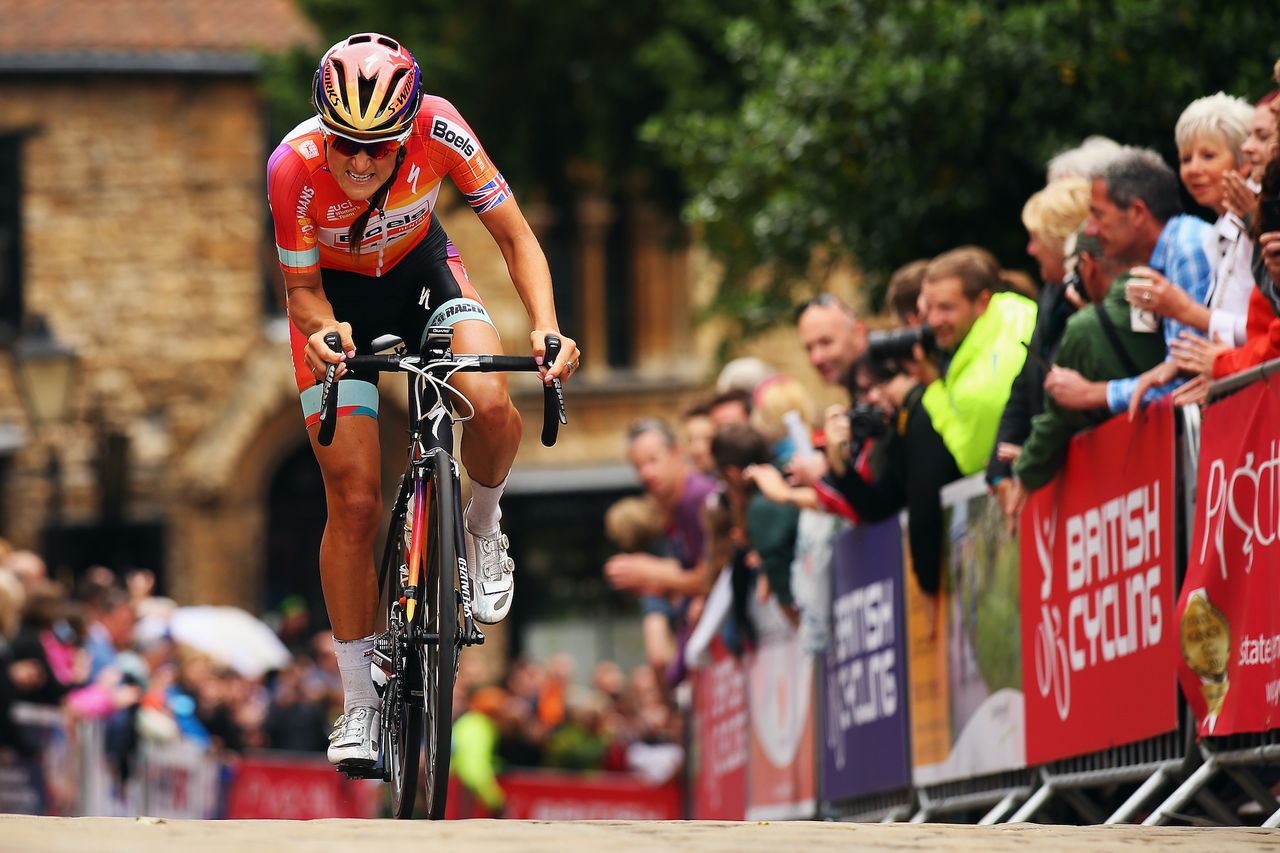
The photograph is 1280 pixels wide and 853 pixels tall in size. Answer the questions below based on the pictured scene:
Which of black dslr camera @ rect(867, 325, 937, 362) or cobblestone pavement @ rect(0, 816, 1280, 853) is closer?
cobblestone pavement @ rect(0, 816, 1280, 853)

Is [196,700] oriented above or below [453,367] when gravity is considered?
above

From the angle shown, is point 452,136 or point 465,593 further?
point 452,136

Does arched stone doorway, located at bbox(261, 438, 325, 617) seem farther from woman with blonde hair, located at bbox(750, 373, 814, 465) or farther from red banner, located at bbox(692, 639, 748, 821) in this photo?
woman with blonde hair, located at bbox(750, 373, 814, 465)

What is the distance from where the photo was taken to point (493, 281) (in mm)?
32219

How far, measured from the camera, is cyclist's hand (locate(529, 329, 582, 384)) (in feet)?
23.7

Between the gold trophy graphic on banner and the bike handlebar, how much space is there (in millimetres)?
2037

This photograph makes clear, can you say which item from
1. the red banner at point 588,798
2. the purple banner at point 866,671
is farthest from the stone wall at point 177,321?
the purple banner at point 866,671

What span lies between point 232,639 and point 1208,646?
17.3 metres

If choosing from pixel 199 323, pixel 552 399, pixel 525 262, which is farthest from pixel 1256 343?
pixel 199 323

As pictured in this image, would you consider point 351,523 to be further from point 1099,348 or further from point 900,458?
point 900,458

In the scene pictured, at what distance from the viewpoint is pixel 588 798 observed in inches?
720

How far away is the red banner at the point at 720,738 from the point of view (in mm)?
13523

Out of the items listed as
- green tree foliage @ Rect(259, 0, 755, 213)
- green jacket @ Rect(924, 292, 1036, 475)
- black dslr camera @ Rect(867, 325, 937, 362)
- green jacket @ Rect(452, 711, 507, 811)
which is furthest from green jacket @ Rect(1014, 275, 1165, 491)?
green tree foliage @ Rect(259, 0, 755, 213)

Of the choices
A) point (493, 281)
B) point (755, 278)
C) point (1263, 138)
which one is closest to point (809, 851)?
point (1263, 138)
